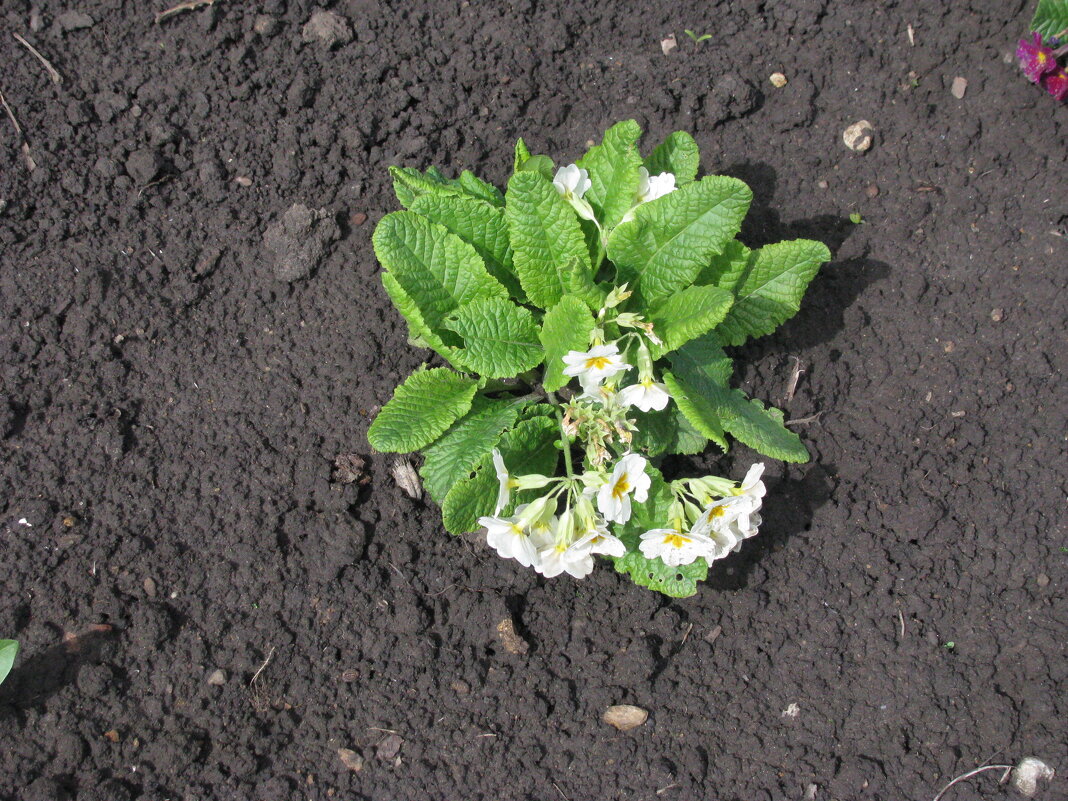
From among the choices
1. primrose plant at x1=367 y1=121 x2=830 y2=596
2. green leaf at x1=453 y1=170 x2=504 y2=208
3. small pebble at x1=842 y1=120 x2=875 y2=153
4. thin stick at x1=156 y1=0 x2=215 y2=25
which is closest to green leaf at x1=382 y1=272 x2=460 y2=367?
primrose plant at x1=367 y1=121 x2=830 y2=596

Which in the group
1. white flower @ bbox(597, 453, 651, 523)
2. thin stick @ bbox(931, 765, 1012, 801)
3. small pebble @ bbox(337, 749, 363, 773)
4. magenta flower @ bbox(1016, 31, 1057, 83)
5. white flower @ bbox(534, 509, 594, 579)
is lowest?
small pebble @ bbox(337, 749, 363, 773)

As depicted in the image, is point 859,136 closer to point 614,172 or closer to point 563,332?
point 614,172

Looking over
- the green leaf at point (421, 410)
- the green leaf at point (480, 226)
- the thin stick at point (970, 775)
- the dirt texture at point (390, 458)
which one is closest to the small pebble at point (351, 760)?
the dirt texture at point (390, 458)

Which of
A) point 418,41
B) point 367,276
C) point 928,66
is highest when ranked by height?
point 928,66

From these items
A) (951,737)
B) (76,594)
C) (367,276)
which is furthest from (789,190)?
(76,594)

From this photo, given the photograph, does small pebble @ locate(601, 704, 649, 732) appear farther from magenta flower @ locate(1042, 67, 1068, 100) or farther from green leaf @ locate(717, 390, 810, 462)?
magenta flower @ locate(1042, 67, 1068, 100)

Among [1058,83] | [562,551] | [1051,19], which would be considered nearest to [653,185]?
[562,551]

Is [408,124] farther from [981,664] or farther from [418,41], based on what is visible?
[981,664]
